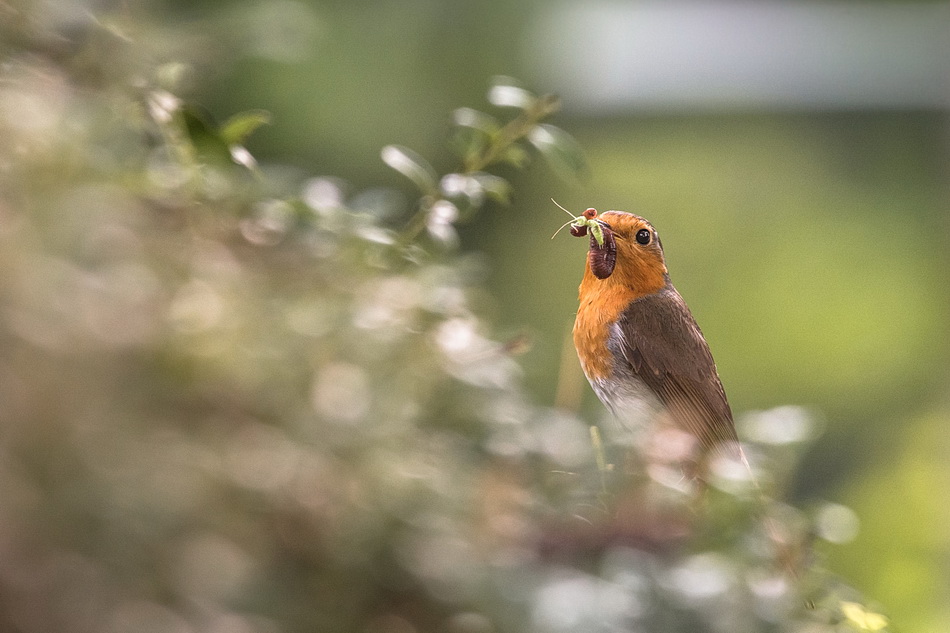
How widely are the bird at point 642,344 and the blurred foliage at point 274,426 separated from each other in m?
0.03

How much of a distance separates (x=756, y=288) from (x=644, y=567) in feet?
4.01

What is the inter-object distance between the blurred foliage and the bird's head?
34 millimetres

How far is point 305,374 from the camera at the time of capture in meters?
0.27

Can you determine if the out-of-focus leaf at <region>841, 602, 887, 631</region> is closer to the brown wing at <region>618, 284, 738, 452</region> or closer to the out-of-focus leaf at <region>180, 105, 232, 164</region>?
the brown wing at <region>618, 284, 738, 452</region>

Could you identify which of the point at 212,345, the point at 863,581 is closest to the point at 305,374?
the point at 212,345

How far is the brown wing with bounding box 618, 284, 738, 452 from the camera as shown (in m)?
0.42

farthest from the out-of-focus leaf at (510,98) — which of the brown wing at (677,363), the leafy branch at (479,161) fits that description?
the brown wing at (677,363)

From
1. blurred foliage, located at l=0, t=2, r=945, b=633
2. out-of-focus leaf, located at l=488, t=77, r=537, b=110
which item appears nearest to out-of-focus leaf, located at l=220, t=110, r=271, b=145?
blurred foliage, located at l=0, t=2, r=945, b=633

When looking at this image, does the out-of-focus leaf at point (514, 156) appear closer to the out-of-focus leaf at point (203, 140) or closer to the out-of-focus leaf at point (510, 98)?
the out-of-focus leaf at point (510, 98)

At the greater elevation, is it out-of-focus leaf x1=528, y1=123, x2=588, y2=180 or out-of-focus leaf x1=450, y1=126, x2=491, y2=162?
out-of-focus leaf x1=450, y1=126, x2=491, y2=162

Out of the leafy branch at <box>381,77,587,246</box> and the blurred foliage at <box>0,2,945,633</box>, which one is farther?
the leafy branch at <box>381,77,587,246</box>

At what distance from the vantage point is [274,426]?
0.83ft

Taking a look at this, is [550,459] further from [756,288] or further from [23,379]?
[756,288]

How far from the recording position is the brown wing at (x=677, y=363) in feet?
1.39
